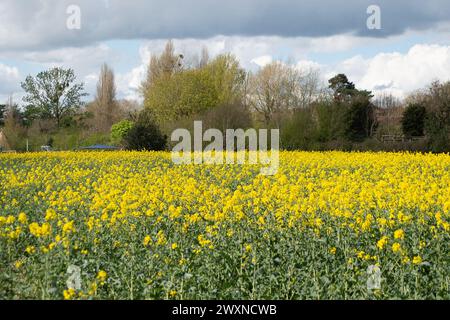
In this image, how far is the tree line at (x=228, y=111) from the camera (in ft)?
111

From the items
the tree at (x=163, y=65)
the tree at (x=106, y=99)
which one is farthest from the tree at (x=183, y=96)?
the tree at (x=106, y=99)

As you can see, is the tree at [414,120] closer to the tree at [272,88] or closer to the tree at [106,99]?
the tree at [272,88]

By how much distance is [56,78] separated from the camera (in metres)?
59.4

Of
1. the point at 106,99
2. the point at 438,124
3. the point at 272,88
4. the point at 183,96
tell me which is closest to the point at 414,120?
the point at 438,124

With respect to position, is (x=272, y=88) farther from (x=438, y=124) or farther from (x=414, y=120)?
(x=438, y=124)

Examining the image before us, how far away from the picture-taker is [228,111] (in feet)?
128

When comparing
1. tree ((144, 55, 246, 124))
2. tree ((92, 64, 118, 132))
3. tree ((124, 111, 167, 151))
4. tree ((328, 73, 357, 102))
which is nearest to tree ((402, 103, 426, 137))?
tree ((144, 55, 246, 124))

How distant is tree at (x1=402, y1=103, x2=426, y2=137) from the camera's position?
39.7 m

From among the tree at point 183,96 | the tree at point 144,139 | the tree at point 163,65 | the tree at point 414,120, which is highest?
the tree at point 163,65

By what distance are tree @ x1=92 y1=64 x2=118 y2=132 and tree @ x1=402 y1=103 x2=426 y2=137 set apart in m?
31.2

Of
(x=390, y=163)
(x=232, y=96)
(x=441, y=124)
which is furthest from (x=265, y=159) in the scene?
(x=232, y=96)

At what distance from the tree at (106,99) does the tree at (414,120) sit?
3118 centimetres
